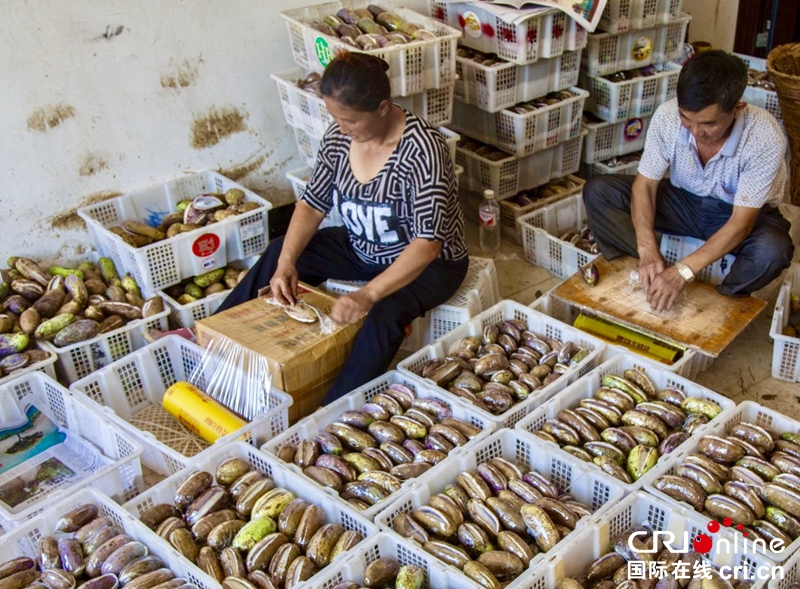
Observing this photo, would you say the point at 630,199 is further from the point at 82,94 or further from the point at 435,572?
the point at 82,94

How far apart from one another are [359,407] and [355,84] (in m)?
1.11

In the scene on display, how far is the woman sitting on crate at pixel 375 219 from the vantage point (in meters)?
3.16

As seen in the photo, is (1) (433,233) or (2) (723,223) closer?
(1) (433,233)

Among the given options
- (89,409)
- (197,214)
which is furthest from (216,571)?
(197,214)

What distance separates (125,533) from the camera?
8.63ft

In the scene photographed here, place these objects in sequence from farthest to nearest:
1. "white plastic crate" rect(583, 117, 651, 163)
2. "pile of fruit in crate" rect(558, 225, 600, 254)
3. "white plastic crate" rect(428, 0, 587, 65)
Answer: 1. "white plastic crate" rect(583, 117, 651, 163)
2. "white plastic crate" rect(428, 0, 587, 65)
3. "pile of fruit in crate" rect(558, 225, 600, 254)

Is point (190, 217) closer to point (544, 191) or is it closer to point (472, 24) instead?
point (472, 24)

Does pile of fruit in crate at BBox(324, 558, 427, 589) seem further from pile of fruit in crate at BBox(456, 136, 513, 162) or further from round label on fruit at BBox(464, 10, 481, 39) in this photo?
round label on fruit at BBox(464, 10, 481, 39)

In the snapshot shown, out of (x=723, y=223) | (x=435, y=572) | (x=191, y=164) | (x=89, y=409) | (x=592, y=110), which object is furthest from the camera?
(x=592, y=110)

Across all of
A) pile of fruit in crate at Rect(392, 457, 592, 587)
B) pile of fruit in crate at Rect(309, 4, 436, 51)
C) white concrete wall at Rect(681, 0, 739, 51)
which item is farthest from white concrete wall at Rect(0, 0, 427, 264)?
white concrete wall at Rect(681, 0, 739, 51)

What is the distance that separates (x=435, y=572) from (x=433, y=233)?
1355 mm

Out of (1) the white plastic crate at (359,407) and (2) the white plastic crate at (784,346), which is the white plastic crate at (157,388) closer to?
(1) the white plastic crate at (359,407)

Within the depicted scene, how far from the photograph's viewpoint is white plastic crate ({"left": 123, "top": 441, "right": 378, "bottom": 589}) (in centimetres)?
247

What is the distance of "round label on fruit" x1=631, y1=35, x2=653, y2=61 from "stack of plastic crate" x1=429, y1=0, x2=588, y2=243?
407 millimetres
